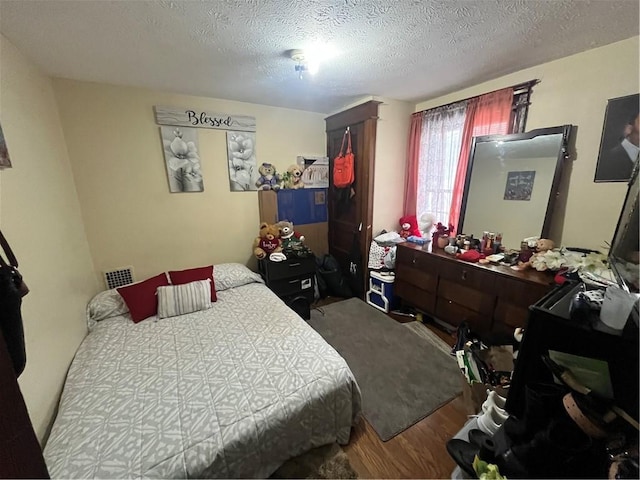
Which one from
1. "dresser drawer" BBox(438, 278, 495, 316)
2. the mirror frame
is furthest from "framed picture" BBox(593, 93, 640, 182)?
"dresser drawer" BBox(438, 278, 495, 316)

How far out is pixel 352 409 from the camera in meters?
1.40

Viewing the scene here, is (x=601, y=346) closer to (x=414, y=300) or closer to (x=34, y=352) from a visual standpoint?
(x=414, y=300)

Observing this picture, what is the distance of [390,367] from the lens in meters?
1.93

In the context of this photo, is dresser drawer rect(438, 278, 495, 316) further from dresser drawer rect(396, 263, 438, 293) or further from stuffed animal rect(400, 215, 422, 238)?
stuffed animal rect(400, 215, 422, 238)

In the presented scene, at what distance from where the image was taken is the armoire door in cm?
259

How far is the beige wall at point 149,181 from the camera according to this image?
202 centimetres

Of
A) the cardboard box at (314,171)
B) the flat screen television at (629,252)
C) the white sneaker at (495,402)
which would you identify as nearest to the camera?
the flat screen television at (629,252)

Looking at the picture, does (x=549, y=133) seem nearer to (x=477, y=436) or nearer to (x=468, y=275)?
(x=468, y=275)

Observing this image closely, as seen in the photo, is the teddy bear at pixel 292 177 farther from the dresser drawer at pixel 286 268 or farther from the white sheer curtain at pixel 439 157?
the white sheer curtain at pixel 439 157

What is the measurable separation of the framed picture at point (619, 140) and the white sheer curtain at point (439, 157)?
93 cm

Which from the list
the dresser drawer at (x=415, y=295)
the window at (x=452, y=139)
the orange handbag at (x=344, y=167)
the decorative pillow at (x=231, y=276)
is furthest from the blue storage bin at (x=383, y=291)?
the decorative pillow at (x=231, y=276)

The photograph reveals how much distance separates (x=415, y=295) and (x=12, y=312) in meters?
2.56

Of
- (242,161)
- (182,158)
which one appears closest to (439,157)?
(242,161)

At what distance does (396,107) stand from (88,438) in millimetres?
3230
